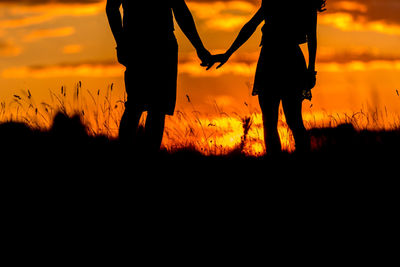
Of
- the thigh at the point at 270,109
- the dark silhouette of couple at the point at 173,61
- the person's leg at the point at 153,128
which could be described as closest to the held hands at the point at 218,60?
the dark silhouette of couple at the point at 173,61

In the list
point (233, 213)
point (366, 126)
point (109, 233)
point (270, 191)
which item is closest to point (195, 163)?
point (270, 191)

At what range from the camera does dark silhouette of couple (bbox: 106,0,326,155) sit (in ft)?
21.6

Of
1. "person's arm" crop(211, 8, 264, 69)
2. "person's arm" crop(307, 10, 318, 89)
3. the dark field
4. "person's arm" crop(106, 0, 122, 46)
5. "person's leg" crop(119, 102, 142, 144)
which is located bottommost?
the dark field

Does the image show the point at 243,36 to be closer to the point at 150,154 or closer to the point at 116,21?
the point at 116,21

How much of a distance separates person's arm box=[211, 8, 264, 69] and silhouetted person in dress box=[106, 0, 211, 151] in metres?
1.08

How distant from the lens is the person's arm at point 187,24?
22.7 feet

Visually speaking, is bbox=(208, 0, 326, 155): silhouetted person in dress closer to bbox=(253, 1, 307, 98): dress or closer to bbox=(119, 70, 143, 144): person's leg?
bbox=(253, 1, 307, 98): dress

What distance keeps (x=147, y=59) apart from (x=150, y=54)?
0.07m

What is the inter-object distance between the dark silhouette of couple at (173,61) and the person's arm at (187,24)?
12 millimetres

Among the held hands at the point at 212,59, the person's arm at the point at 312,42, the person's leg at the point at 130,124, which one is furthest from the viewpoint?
the held hands at the point at 212,59

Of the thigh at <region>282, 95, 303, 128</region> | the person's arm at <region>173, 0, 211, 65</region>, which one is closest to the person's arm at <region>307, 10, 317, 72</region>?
the thigh at <region>282, 95, 303, 128</region>

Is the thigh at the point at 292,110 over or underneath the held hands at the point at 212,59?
underneath

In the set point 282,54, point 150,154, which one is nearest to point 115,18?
point 150,154

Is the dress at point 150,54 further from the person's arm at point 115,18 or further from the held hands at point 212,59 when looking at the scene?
the held hands at point 212,59
